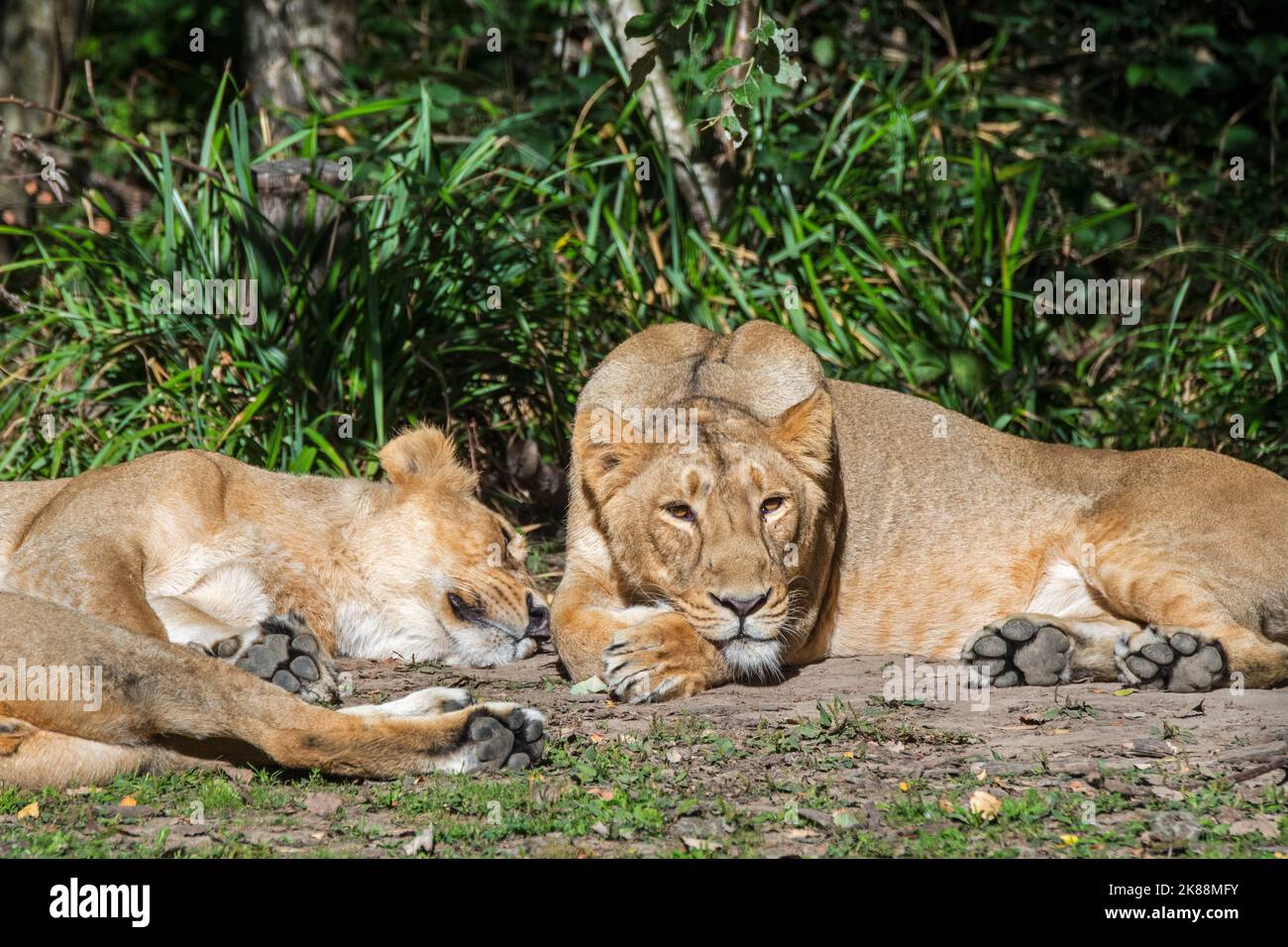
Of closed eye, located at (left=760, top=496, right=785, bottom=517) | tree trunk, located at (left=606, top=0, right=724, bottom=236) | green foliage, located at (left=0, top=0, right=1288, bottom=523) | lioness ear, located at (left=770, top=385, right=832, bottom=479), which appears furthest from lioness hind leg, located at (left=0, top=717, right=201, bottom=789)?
tree trunk, located at (left=606, top=0, right=724, bottom=236)

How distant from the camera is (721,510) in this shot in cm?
505

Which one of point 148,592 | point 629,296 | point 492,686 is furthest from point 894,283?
point 148,592

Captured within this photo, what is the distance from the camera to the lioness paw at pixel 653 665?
4.99 metres

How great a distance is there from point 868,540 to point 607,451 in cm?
134

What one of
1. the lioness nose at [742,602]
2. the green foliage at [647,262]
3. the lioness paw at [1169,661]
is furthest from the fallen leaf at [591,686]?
the green foliage at [647,262]

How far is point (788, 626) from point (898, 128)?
4717 millimetres

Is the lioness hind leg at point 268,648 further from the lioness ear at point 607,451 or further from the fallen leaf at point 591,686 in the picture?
the lioness ear at point 607,451

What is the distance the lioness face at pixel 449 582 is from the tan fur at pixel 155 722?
169 centimetres

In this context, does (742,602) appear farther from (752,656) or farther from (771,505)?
(771,505)

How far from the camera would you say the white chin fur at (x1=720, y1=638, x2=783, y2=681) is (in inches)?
201

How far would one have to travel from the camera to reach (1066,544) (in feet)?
19.7

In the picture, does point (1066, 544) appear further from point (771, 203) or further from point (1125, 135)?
point (1125, 135)

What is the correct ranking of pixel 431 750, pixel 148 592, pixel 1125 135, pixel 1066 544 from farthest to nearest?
pixel 1125 135 < pixel 1066 544 < pixel 148 592 < pixel 431 750
